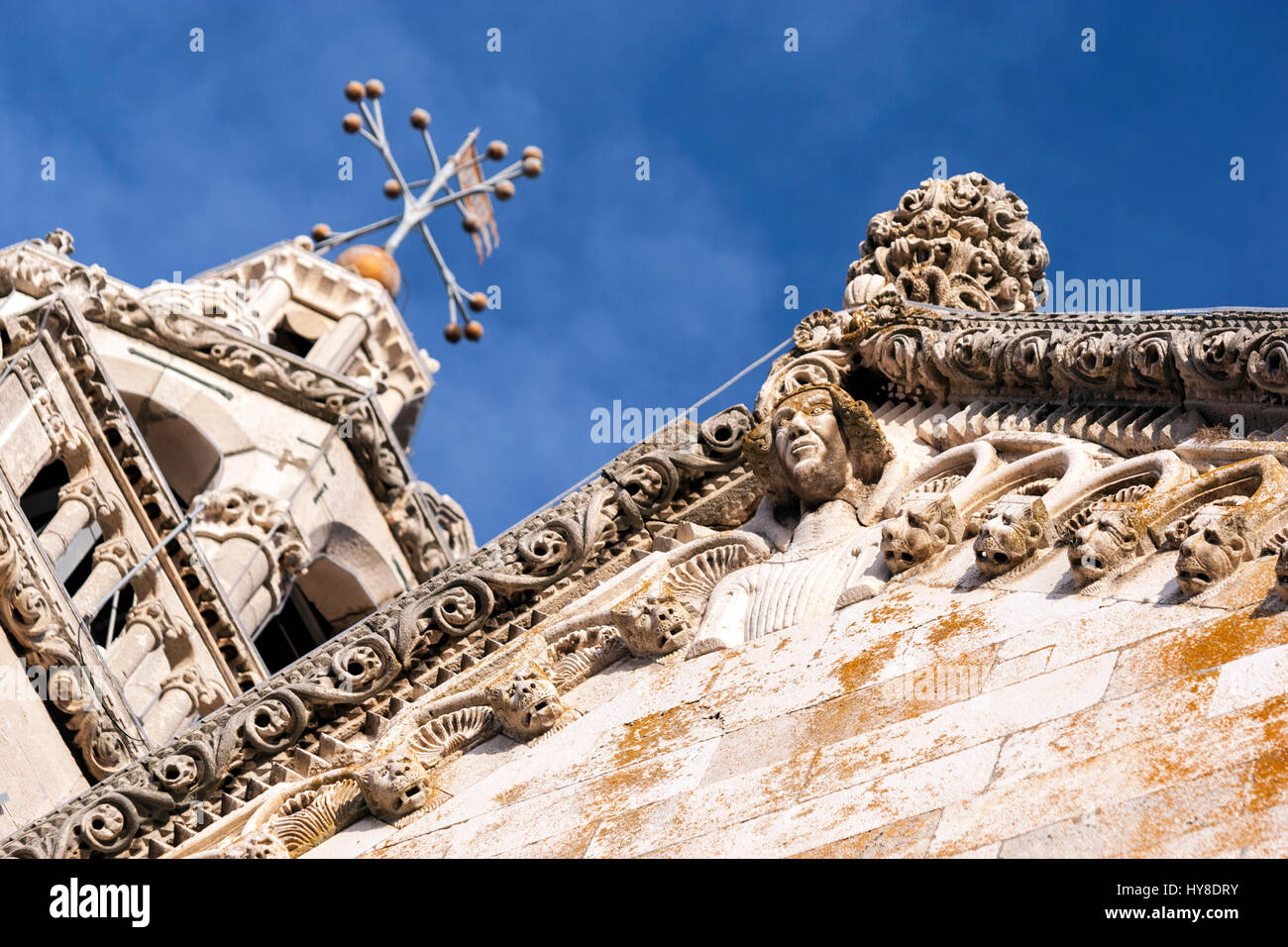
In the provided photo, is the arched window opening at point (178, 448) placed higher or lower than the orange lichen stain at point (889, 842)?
higher

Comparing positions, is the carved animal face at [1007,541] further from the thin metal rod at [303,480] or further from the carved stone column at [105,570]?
the thin metal rod at [303,480]

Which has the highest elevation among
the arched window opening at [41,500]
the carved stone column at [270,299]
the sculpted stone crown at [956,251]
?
the carved stone column at [270,299]

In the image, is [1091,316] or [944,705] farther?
[1091,316]

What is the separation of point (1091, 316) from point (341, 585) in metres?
24.3

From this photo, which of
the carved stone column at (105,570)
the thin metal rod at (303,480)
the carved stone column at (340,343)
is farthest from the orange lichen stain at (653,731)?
the carved stone column at (340,343)

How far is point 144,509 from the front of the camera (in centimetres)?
2434

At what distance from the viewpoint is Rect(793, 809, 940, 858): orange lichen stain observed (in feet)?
22.7

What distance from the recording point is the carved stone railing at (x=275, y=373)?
30.1 metres

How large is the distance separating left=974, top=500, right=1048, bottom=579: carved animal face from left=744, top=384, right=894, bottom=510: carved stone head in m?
1.77

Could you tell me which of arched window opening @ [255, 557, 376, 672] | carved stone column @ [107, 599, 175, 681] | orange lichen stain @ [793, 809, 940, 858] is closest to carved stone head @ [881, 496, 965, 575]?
orange lichen stain @ [793, 809, 940, 858]

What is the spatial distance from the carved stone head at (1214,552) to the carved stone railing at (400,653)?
13.1 feet

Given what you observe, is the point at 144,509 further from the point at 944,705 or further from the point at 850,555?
the point at 944,705

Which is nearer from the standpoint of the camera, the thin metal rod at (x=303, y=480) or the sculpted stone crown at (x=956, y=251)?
the sculpted stone crown at (x=956, y=251)
